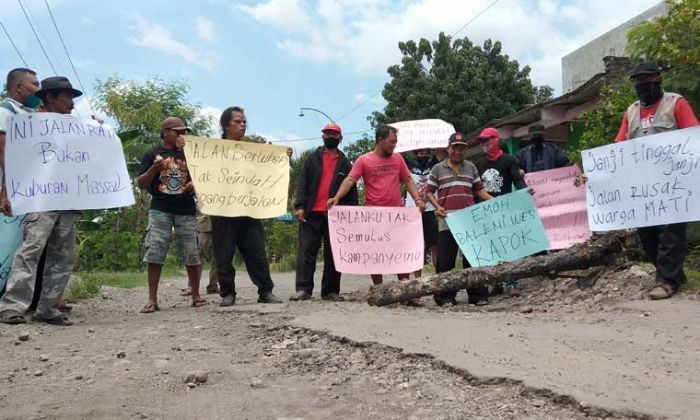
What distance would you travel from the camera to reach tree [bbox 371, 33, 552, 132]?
968 inches

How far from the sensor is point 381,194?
626 cm

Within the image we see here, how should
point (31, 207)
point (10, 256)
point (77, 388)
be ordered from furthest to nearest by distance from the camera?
point (10, 256)
point (31, 207)
point (77, 388)

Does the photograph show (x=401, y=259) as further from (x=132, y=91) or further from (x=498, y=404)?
(x=132, y=91)

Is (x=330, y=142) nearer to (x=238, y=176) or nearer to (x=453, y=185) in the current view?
(x=238, y=176)

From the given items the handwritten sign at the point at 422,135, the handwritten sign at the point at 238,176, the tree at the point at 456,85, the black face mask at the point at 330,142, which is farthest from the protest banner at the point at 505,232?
the tree at the point at 456,85

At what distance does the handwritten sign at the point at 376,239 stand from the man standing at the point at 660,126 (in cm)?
199

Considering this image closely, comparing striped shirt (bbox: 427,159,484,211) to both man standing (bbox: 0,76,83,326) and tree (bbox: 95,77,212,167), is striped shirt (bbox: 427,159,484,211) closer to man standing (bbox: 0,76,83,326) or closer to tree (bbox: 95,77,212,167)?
man standing (bbox: 0,76,83,326)

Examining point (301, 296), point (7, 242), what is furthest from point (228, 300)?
point (7, 242)

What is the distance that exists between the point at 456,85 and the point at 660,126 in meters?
19.9

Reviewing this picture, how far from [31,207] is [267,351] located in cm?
224

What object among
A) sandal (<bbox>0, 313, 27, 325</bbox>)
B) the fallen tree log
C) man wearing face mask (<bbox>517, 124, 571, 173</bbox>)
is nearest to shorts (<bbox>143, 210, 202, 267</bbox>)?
sandal (<bbox>0, 313, 27, 325</bbox>)

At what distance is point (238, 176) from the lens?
625 centimetres

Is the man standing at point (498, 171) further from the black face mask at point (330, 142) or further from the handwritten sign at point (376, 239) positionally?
the black face mask at point (330, 142)

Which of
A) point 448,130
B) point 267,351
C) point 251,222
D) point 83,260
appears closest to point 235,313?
point 251,222
